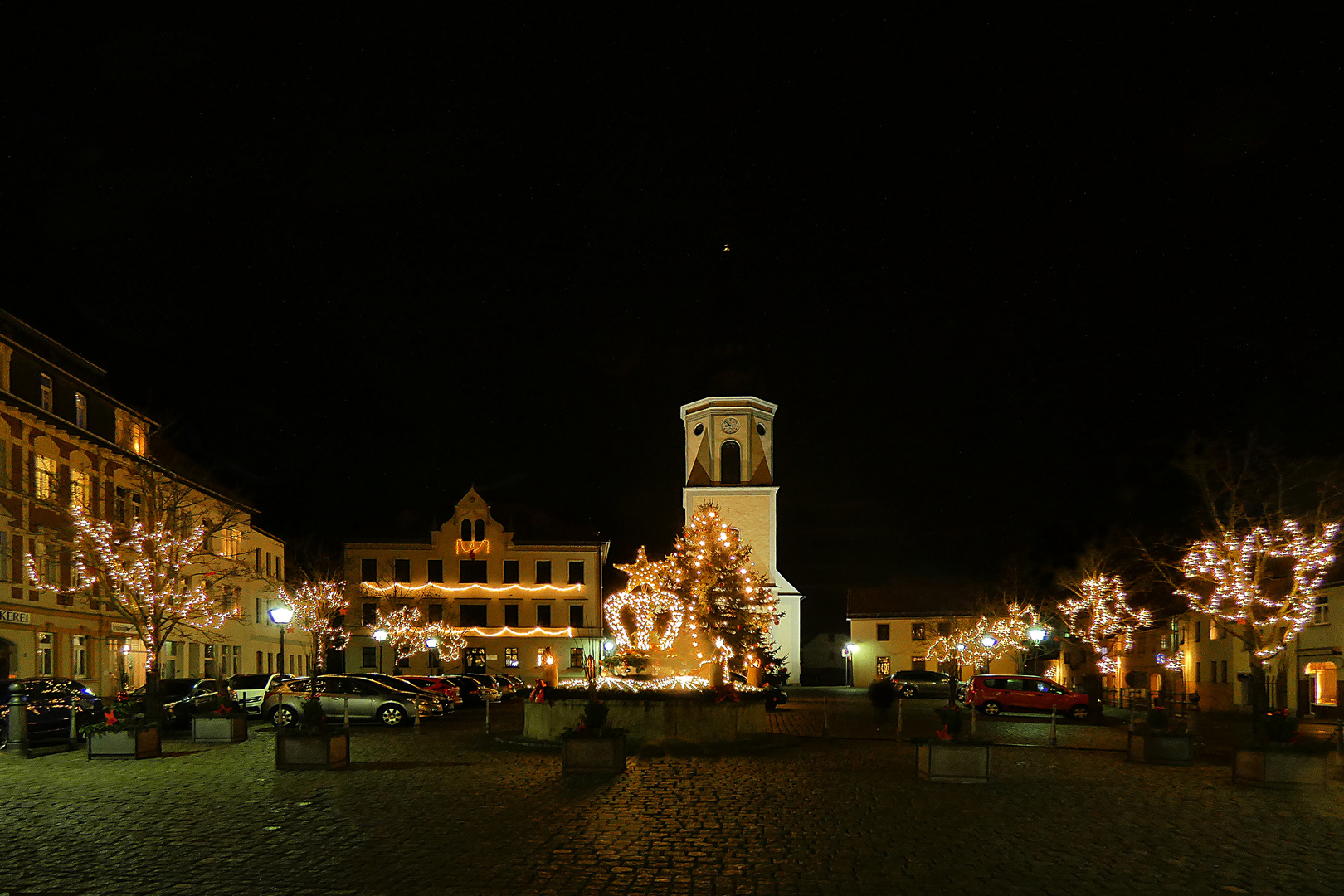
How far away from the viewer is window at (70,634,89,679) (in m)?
39.3

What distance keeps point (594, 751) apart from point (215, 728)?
10.8 m

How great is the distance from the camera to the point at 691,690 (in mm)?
25047

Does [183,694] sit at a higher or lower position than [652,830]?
lower

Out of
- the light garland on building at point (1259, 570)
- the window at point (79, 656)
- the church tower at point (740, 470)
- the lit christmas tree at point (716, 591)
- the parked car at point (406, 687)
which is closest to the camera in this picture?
the light garland on building at point (1259, 570)

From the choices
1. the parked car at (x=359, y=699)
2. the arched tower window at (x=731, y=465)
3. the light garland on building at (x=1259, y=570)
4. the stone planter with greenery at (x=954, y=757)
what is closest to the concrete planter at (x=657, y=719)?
the stone planter with greenery at (x=954, y=757)

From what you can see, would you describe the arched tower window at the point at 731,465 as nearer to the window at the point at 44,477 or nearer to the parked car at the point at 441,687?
the parked car at the point at 441,687

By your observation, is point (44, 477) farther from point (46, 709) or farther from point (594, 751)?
point (594, 751)

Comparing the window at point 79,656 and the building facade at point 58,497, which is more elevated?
the building facade at point 58,497

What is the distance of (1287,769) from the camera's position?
17078 mm

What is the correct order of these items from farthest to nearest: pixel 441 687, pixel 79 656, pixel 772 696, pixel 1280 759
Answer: pixel 772 696 → pixel 441 687 → pixel 79 656 → pixel 1280 759

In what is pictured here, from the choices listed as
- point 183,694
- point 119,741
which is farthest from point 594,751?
point 183,694

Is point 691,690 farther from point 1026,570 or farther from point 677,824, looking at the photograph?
point 1026,570

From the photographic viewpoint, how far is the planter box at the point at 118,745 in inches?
808

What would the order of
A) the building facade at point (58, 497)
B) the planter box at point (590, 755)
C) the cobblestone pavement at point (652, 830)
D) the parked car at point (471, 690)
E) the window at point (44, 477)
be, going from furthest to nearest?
the parked car at point (471, 690)
the window at point (44, 477)
the building facade at point (58, 497)
the planter box at point (590, 755)
the cobblestone pavement at point (652, 830)
